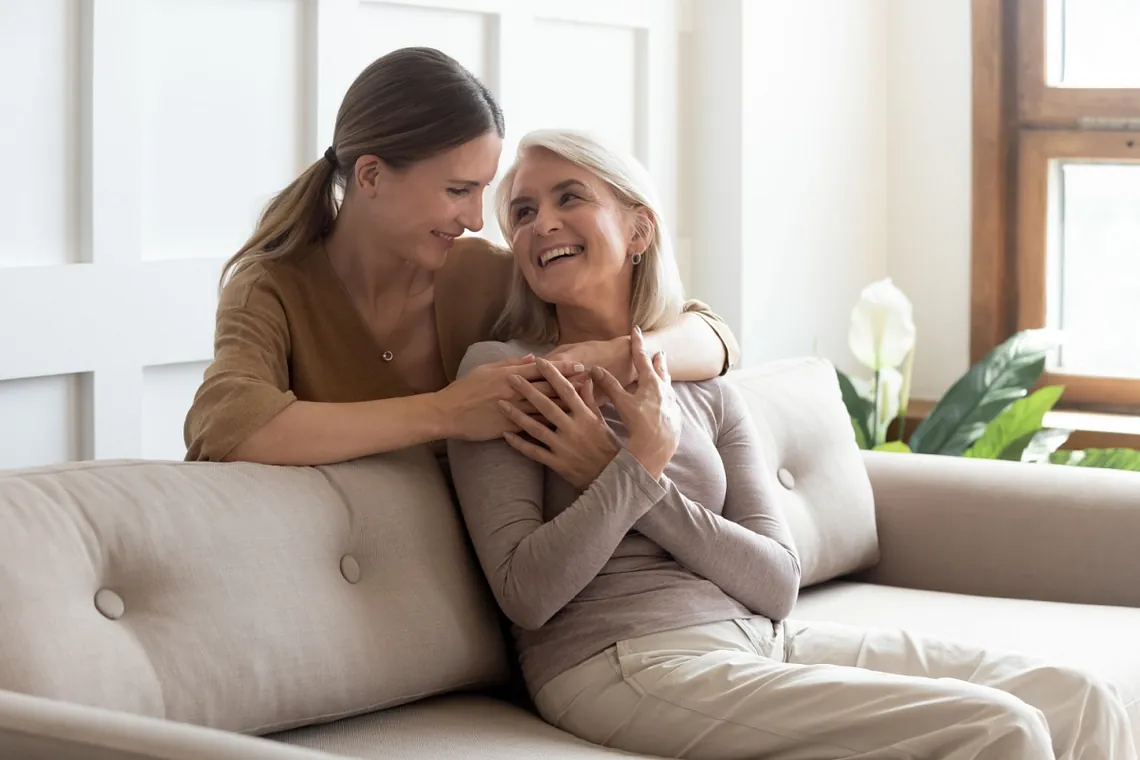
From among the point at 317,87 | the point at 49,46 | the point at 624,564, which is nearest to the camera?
the point at 624,564

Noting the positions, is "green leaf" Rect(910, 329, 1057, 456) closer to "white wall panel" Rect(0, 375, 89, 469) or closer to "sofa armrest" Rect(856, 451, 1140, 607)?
"sofa armrest" Rect(856, 451, 1140, 607)

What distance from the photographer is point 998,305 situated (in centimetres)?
386

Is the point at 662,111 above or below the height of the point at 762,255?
above

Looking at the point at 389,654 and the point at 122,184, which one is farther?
the point at 122,184

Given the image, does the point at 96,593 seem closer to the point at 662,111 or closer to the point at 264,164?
the point at 264,164

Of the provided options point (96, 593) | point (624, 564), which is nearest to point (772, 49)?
Result: point (624, 564)

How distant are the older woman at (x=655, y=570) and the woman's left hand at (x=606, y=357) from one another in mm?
32

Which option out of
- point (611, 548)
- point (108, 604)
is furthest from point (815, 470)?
point (108, 604)

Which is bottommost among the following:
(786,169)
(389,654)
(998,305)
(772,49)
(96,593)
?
(389,654)

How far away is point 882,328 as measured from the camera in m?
3.39

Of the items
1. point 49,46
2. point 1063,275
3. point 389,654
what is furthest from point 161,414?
point 1063,275

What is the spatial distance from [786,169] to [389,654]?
2189 mm

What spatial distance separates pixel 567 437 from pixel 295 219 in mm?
492

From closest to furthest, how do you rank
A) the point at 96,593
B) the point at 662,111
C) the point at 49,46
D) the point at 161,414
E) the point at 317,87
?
1. the point at 96,593
2. the point at 49,46
3. the point at 161,414
4. the point at 317,87
5. the point at 662,111
